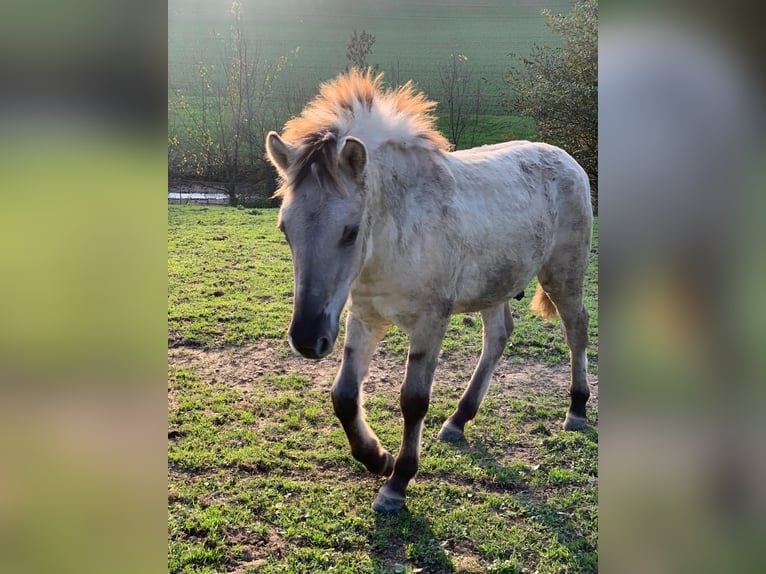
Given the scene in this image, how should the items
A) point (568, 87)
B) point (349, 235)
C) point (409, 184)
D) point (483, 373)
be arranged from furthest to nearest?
1. point (568, 87)
2. point (483, 373)
3. point (409, 184)
4. point (349, 235)

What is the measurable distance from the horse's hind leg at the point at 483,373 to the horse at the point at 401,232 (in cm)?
1

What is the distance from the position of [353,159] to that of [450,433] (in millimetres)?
2250

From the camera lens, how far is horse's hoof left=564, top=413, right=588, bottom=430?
4066mm

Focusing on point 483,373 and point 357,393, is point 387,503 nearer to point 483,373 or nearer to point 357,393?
point 357,393

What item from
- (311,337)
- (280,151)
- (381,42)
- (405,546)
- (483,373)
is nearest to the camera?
(311,337)

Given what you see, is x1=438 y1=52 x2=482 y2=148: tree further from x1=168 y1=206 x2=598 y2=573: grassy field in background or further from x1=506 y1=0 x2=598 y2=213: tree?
x1=168 y1=206 x2=598 y2=573: grassy field in background

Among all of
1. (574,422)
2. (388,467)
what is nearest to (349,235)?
(388,467)

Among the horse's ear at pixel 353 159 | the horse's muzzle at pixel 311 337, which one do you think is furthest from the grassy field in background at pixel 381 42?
the horse's muzzle at pixel 311 337

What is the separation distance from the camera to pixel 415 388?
300 centimetres
